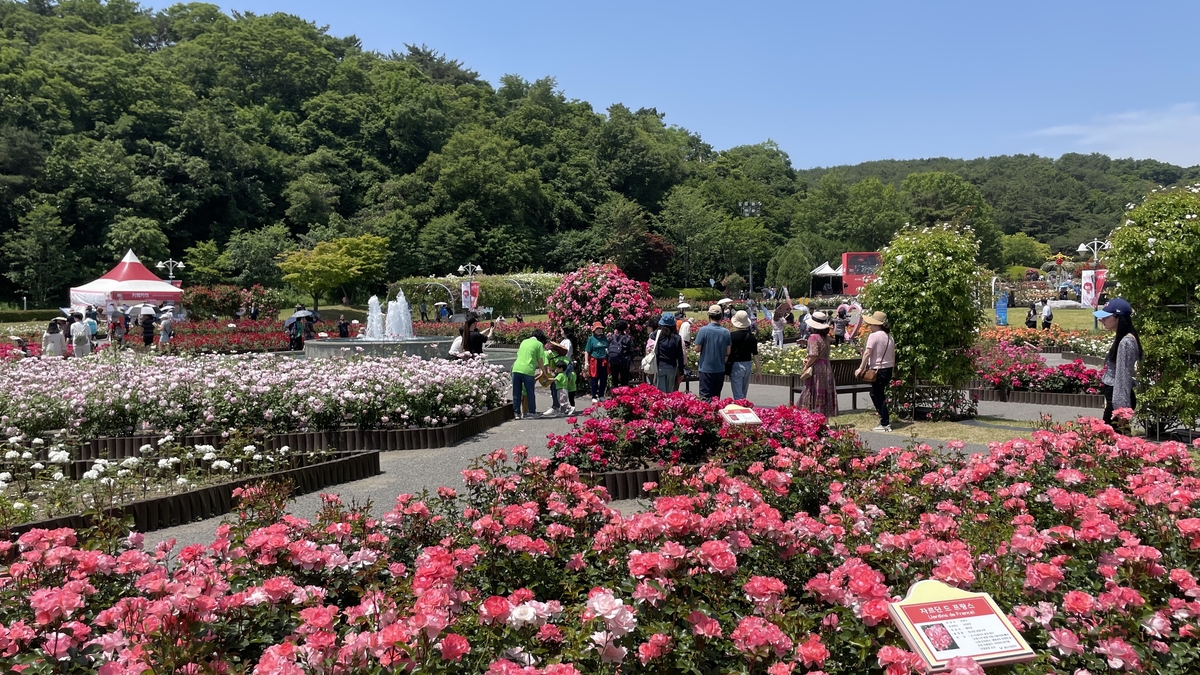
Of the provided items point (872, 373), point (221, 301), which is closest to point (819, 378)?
point (872, 373)

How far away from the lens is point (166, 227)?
5106 centimetres

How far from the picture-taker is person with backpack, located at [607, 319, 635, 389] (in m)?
11.5

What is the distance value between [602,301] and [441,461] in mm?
5567

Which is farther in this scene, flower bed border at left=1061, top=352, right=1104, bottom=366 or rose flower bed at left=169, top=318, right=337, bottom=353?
rose flower bed at left=169, top=318, right=337, bottom=353

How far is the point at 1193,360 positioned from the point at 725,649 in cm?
792

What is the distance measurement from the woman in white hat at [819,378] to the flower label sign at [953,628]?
22.9ft

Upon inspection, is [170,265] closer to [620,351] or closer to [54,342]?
[54,342]

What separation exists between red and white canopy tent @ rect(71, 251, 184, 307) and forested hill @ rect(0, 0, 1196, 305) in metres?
14.9

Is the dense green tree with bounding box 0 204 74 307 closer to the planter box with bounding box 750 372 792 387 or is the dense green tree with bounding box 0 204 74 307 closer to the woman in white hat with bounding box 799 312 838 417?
the planter box with bounding box 750 372 792 387

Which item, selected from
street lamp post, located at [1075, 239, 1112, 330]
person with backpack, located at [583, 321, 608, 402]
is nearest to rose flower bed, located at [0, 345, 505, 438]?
person with backpack, located at [583, 321, 608, 402]

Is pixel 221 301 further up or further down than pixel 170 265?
further down

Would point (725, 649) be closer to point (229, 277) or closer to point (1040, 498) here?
point (1040, 498)

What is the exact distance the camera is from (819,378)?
965cm

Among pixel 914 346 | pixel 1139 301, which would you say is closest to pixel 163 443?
pixel 914 346
